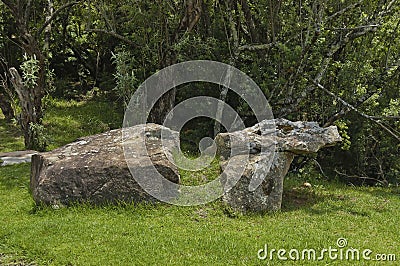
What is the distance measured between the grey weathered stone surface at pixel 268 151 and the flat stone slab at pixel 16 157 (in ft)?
17.7

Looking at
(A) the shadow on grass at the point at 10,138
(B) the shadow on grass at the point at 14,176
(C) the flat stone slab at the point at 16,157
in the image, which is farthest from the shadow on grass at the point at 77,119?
(B) the shadow on grass at the point at 14,176

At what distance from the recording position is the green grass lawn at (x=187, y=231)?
6062 mm

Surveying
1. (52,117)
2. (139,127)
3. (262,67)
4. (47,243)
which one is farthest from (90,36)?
(47,243)

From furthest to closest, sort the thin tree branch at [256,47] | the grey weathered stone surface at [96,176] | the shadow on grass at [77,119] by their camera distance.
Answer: the shadow on grass at [77,119] → the thin tree branch at [256,47] → the grey weathered stone surface at [96,176]

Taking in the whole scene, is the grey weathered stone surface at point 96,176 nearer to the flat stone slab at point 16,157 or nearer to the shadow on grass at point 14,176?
the shadow on grass at point 14,176

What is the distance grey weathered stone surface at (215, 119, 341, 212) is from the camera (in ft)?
25.4

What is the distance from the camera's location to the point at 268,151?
318 inches

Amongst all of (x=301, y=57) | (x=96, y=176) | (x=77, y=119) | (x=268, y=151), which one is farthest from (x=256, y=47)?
(x=77, y=119)

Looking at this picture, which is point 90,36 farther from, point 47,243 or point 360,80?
point 47,243

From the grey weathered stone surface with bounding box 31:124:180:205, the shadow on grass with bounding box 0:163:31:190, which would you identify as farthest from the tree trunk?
the grey weathered stone surface with bounding box 31:124:180:205

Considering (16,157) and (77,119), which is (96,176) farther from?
(77,119)

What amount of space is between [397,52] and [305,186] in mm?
3973

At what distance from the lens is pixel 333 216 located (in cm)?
786

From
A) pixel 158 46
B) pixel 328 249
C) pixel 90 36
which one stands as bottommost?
pixel 328 249
